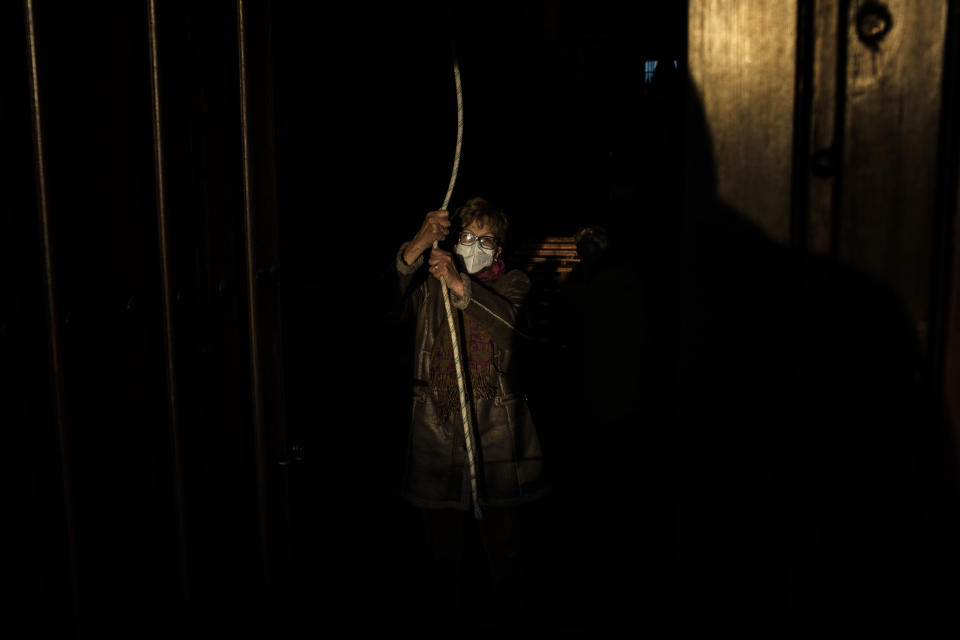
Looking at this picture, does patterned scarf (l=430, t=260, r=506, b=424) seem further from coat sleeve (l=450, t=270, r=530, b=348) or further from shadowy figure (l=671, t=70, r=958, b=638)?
shadowy figure (l=671, t=70, r=958, b=638)

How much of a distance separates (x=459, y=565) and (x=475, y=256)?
3.56 feet

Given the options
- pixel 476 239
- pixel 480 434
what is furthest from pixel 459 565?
pixel 476 239

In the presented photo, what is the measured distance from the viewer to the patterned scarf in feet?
8.59

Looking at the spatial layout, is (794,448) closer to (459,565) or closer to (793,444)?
(793,444)

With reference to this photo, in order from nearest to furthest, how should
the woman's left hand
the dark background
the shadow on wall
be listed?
the dark background
the shadow on wall
the woman's left hand

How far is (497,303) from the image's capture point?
259 centimetres

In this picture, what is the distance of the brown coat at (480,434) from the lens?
2.62m

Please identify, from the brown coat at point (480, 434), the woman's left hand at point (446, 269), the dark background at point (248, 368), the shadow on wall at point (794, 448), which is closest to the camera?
the dark background at point (248, 368)

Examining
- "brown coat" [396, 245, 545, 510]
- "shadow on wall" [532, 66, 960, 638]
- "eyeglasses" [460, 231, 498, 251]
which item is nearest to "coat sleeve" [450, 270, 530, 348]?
"brown coat" [396, 245, 545, 510]

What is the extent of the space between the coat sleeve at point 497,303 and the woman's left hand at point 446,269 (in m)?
0.02

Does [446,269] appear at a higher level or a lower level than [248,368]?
higher

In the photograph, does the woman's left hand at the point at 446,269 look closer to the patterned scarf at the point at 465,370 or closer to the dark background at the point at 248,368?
the patterned scarf at the point at 465,370

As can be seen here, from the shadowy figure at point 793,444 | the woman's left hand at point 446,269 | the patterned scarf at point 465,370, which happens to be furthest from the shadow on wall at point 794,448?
the patterned scarf at point 465,370

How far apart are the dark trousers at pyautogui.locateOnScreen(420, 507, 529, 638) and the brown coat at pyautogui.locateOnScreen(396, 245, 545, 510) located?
7 centimetres
